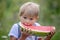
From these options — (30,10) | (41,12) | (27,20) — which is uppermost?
(30,10)

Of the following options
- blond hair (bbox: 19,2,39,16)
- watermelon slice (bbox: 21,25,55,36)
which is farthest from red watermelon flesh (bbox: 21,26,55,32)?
blond hair (bbox: 19,2,39,16)

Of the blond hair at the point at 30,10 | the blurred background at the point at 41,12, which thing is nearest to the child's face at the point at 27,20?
the blond hair at the point at 30,10

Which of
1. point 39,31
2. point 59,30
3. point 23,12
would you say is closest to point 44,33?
point 39,31

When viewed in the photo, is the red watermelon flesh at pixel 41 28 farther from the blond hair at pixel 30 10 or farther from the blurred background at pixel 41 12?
the blurred background at pixel 41 12

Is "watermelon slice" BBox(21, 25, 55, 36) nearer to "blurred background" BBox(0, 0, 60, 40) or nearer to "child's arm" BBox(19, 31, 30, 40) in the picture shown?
"child's arm" BBox(19, 31, 30, 40)

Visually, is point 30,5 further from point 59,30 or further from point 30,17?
point 59,30

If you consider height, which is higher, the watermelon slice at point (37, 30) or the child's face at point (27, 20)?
the child's face at point (27, 20)

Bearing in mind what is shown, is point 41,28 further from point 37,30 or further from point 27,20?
point 27,20

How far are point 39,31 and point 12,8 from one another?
5678 millimetres

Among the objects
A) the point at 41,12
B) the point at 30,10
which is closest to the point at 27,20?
the point at 30,10

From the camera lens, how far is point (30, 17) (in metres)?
4.11

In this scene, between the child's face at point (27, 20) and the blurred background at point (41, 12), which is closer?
the child's face at point (27, 20)

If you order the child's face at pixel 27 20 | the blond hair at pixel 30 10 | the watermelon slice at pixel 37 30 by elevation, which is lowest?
the watermelon slice at pixel 37 30

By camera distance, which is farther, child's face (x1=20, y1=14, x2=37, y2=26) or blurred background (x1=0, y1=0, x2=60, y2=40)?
blurred background (x1=0, y1=0, x2=60, y2=40)
